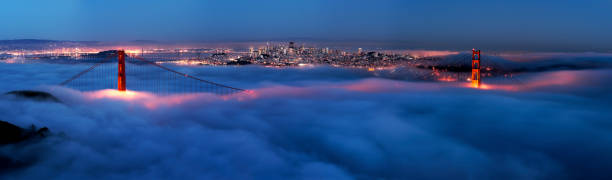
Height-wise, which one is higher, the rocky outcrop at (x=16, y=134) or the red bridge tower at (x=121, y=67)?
the red bridge tower at (x=121, y=67)

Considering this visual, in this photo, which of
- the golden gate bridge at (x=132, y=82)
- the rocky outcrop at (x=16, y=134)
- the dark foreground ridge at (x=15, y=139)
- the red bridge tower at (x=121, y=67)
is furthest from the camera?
the golden gate bridge at (x=132, y=82)

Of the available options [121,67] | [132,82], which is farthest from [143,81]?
[121,67]

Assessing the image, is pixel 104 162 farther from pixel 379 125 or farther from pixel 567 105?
pixel 567 105

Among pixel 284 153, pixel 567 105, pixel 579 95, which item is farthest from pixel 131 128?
pixel 579 95

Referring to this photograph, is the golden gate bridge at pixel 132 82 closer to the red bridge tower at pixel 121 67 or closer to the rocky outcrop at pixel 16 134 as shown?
the red bridge tower at pixel 121 67

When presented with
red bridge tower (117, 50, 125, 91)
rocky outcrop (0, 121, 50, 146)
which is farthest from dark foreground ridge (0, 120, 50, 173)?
red bridge tower (117, 50, 125, 91)

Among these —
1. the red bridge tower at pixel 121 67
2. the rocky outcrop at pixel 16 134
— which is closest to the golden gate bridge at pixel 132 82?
the red bridge tower at pixel 121 67

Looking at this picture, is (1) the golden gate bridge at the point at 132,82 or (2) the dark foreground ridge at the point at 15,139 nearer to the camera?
(2) the dark foreground ridge at the point at 15,139

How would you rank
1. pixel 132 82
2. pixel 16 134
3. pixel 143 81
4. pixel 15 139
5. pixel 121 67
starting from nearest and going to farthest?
pixel 15 139, pixel 16 134, pixel 121 67, pixel 132 82, pixel 143 81

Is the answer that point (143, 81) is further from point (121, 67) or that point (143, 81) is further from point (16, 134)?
point (16, 134)

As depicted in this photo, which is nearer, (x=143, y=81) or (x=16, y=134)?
(x=16, y=134)

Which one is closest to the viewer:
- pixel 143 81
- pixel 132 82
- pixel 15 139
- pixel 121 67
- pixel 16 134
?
pixel 15 139
